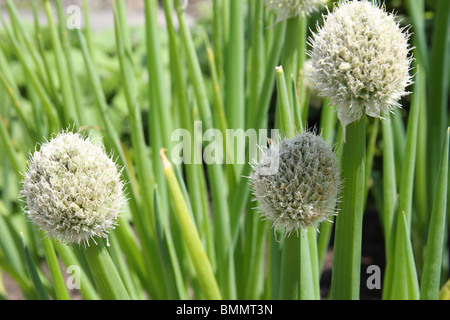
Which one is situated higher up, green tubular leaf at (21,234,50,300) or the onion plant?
the onion plant

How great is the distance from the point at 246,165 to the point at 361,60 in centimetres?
49

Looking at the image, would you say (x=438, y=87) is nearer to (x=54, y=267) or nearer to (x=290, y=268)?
(x=290, y=268)

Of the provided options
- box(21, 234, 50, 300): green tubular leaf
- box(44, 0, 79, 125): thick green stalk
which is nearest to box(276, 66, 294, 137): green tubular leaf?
box(21, 234, 50, 300): green tubular leaf

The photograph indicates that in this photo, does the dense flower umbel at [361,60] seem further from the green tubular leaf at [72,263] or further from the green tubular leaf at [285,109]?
the green tubular leaf at [72,263]

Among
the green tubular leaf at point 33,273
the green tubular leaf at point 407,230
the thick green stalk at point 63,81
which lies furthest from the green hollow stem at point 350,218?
the thick green stalk at point 63,81

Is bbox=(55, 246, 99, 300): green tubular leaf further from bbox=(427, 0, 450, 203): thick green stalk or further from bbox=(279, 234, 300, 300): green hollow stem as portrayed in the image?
bbox=(427, 0, 450, 203): thick green stalk

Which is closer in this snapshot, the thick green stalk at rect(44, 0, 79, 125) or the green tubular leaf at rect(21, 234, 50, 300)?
the green tubular leaf at rect(21, 234, 50, 300)

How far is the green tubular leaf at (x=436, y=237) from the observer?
2.40ft

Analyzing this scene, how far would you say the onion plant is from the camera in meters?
0.55

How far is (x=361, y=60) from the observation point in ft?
1.75

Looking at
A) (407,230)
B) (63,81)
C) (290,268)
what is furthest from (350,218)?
(63,81)

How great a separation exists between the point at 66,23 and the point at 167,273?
689 millimetres

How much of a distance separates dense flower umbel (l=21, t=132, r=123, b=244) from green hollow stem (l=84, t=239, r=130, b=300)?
0.21 feet
